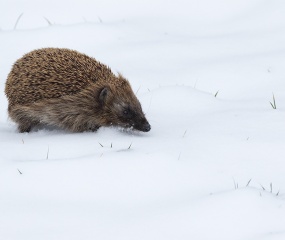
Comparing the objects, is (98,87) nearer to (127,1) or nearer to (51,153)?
(51,153)

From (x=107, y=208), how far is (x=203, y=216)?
57 cm

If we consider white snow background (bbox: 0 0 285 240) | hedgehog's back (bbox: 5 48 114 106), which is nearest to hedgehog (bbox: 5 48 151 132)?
hedgehog's back (bbox: 5 48 114 106)

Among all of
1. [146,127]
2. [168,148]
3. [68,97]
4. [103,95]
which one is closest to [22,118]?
[68,97]

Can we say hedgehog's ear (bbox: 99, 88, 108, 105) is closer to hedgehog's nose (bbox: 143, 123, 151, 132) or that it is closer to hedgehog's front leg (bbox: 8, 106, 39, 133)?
hedgehog's nose (bbox: 143, 123, 151, 132)

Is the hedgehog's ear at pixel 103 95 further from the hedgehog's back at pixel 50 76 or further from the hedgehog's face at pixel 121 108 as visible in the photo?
the hedgehog's back at pixel 50 76

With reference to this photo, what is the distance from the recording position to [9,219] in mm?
3787

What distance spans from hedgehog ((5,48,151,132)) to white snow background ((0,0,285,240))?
0.14 metres

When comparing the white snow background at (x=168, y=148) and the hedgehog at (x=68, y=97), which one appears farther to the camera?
the hedgehog at (x=68, y=97)

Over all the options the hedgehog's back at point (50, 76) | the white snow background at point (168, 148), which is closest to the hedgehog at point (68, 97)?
the hedgehog's back at point (50, 76)

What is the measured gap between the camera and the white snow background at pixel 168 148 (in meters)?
3.76

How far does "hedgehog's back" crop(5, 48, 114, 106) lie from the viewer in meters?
5.74

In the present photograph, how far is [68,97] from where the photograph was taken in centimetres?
577

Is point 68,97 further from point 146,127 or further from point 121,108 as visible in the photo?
point 146,127

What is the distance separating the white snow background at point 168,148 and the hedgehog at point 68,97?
14 cm
